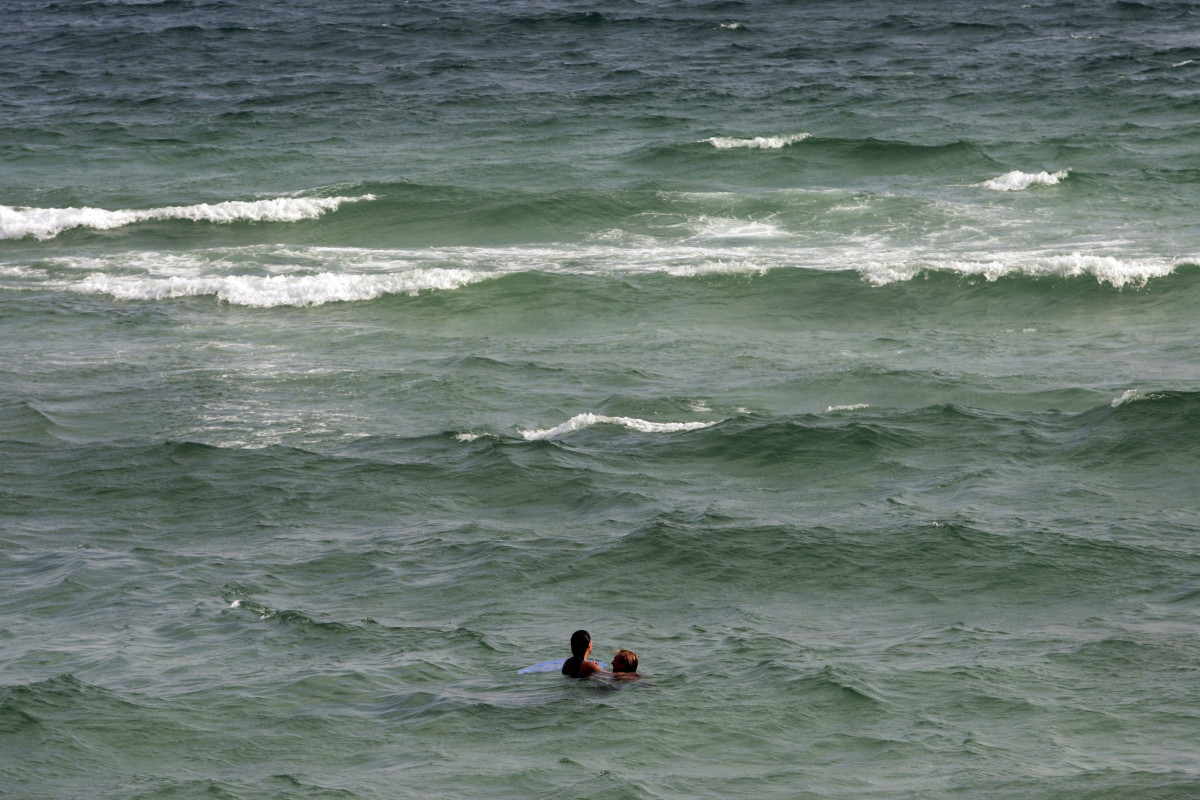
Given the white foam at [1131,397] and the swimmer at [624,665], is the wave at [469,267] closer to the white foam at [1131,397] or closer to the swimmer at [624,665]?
the white foam at [1131,397]

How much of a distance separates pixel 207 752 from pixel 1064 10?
42538 millimetres

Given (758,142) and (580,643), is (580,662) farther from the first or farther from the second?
(758,142)

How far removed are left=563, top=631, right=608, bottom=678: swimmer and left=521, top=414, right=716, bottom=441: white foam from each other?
652 centimetres

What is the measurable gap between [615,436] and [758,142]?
17883 millimetres

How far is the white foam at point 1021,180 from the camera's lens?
101 ft

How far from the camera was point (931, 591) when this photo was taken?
13.9 metres

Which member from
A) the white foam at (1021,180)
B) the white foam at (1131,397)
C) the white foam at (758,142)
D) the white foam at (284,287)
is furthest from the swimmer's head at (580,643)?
the white foam at (758,142)

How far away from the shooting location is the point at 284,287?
2578 centimetres

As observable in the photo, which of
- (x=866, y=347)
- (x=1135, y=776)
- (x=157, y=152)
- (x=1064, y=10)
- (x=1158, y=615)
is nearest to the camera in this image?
(x=1135, y=776)

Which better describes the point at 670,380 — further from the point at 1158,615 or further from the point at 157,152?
the point at 157,152

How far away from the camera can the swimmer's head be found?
1170cm

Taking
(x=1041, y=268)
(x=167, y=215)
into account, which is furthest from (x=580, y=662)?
(x=167, y=215)

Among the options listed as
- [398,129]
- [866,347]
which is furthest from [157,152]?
[866,347]

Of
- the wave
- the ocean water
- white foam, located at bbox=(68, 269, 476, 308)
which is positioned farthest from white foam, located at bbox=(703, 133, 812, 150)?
white foam, located at bbox=(68, 269, 476, 308)
